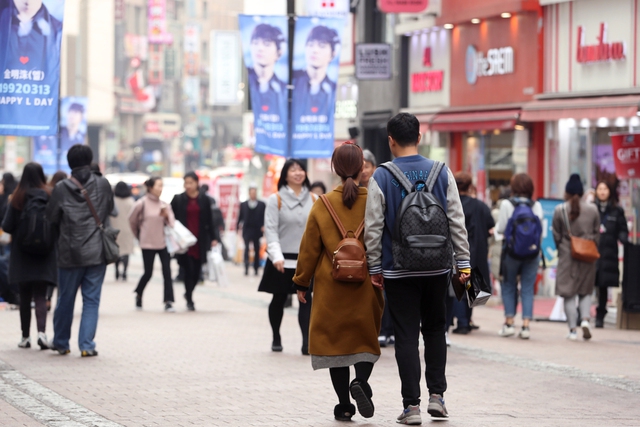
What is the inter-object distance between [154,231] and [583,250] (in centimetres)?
613

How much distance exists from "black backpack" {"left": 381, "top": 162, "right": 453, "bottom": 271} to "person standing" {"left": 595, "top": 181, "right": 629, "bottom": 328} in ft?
26.9

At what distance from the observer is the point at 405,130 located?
25.3 ft

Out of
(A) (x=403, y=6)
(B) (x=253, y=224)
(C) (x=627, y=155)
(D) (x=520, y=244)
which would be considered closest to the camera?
(D) (x=520, y=244)

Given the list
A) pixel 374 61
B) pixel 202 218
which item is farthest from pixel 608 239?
pixel 374 61

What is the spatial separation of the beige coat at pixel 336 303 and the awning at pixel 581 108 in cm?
1071

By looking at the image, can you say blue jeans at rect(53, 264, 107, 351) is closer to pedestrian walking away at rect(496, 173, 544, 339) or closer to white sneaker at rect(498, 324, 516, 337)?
pedestrian walking away at rect(496, 173, 544, 339)

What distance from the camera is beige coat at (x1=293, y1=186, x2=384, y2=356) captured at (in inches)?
305

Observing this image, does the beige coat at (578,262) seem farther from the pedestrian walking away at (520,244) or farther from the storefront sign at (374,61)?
the storefront sign at (374,61)

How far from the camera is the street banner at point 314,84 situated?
17.3m

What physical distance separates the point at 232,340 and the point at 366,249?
5754 millimetres

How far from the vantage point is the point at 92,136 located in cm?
8250

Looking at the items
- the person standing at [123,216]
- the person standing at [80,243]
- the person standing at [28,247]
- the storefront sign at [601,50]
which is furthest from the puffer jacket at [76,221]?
the storefront sign at [601,50]

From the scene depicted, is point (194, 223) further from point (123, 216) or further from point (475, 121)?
point (475, 121)

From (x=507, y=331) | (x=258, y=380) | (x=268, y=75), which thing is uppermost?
(x=268, y=75)
